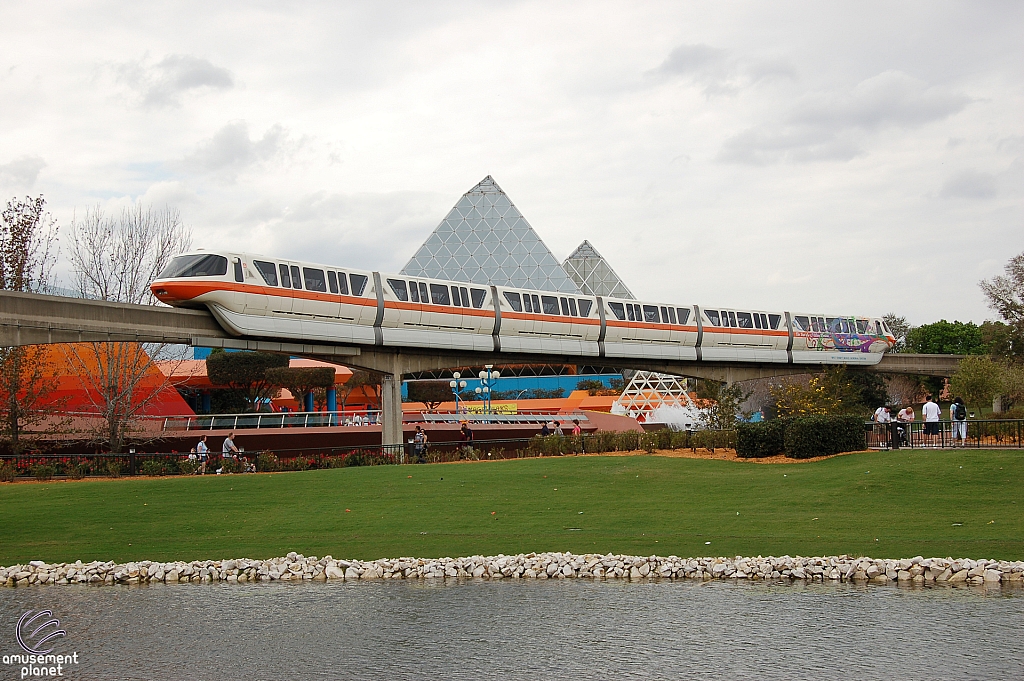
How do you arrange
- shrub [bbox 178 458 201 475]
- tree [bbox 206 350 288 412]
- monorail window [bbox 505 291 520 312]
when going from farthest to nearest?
tree [bbox 206 350 288 412]
monorail window [bbox 505 291 520 312]
shrub [bbox 178 458 201 475]

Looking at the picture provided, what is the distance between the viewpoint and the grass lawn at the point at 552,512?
15789 mm

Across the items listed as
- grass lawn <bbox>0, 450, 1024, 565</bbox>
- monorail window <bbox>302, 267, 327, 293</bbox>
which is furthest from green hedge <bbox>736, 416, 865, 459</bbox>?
monorail window <bbox>302, 267, 327, 293</bbox>

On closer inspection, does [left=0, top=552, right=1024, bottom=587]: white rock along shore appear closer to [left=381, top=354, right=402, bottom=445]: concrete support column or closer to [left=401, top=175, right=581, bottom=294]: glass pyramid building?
[left=381, top=354, right=402, bottom=445]: concrete support column

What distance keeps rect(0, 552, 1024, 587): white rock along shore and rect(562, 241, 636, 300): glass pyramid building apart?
286ft

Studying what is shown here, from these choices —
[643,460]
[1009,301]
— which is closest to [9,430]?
[643,460]

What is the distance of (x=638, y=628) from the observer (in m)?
11.1

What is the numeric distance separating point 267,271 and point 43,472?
396 inches

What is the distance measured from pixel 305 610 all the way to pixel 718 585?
572cm

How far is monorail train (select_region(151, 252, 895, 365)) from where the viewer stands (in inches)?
1297

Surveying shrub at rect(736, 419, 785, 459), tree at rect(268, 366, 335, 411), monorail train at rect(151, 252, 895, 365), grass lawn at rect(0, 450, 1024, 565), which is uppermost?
monorail train at rect(151, 252, 895, 365)

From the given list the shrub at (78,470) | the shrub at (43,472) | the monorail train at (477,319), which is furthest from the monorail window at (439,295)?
the shrub at (43,472)

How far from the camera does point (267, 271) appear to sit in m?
33.9

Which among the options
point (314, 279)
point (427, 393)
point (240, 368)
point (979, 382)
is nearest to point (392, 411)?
point (314, 279)

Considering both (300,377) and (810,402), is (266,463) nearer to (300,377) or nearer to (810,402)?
(810,402)
